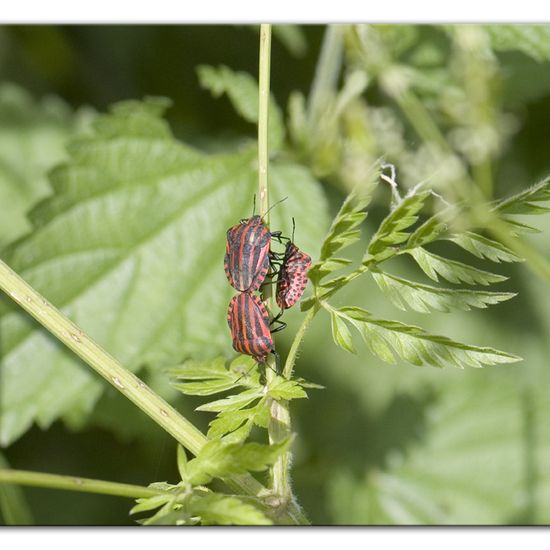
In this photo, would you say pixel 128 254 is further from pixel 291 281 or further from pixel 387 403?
pixel 387 403

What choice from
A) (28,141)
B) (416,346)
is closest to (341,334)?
(416,346)

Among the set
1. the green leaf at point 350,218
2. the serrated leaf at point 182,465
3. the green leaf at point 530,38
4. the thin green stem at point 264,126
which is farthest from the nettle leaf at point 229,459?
the green leaf at point 530,38

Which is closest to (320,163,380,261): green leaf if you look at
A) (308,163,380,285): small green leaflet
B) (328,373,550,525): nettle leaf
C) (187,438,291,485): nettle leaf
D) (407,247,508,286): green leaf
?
(308,163,380,285): small green leaflet

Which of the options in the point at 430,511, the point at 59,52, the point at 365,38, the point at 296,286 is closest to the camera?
the point at 296,286

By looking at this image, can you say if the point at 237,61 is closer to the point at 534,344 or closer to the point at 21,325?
the point at 21,325

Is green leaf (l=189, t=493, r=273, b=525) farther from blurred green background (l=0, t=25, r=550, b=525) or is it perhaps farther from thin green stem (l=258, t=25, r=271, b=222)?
blurred green background (l=0, t=25, r=550, b=525)

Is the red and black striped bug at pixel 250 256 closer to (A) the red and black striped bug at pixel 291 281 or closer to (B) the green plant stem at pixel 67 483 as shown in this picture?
(A) the red and black striped bug at pixel 291 281

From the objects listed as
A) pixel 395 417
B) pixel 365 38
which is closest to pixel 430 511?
pixel 395 417
